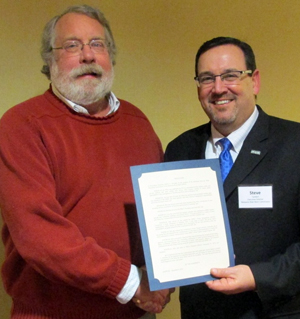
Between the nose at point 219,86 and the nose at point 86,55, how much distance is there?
0.53 metres

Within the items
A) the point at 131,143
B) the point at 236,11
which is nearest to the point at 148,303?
the point at 131,143

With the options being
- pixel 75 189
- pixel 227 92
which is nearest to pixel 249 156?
pixel 227 92

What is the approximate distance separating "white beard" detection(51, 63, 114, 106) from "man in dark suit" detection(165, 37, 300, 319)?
1.42ft

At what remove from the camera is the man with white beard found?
116 centimetres

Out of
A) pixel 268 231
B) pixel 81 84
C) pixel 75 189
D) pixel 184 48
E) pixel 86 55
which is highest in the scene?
pixel 184 48

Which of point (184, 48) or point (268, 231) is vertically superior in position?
point (184, 48)

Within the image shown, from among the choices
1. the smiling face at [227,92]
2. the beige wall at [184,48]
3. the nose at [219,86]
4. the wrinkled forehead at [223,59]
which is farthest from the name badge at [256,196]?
the beige wall at [184,48]

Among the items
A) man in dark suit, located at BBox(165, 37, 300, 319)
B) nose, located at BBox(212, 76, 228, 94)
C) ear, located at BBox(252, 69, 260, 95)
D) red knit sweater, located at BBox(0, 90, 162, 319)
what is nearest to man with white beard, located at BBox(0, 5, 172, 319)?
red knit sweater, located at BBox(0, 90, 162, 319)

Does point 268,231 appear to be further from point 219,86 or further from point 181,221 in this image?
point 219,86

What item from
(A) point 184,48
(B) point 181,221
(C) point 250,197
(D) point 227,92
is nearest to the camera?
(B) point 181,221

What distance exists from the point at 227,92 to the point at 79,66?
630 mm

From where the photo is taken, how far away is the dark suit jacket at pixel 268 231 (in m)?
1.21

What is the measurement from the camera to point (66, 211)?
130 cm

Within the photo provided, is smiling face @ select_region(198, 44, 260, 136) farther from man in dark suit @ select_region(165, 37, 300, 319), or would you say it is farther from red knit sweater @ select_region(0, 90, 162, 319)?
red knit sweater @ select_region(0, 90, 162, 319)
